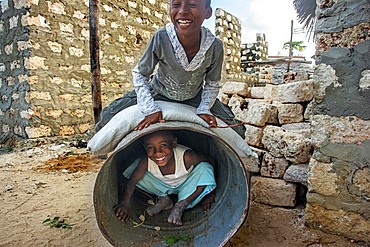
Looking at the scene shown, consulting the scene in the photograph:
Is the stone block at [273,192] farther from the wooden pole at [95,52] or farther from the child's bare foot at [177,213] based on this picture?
the wooden pole at [95,52]

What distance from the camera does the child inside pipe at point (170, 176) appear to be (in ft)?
6.34

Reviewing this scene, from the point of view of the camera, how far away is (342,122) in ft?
6.40

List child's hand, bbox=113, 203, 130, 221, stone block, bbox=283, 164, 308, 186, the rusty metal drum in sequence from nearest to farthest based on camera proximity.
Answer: the rusty metal drum < child's hand, bbox=113, 203, 130, 221 < stone block, bbox=283, 164, 308, 186

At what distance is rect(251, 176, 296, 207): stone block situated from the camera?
2.49m

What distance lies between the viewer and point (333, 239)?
2014 millimetres

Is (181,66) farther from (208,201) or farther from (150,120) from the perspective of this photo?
(208,201)

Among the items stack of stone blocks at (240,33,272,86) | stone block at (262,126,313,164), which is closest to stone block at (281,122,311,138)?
stone block at (262,126,313,164)

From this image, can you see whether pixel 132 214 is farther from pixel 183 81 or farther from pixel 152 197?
pixel 183 81

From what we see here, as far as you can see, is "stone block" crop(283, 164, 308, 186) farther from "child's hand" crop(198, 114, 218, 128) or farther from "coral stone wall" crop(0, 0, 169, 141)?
"coral stone wall" crop(0, 0, 169, 141)

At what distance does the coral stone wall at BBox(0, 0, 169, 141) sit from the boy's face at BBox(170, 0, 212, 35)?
10.7ft

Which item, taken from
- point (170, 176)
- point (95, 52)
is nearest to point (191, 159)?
point (170, 176)

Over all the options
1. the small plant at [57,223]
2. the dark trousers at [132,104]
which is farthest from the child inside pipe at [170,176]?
the small plant at [57,223]

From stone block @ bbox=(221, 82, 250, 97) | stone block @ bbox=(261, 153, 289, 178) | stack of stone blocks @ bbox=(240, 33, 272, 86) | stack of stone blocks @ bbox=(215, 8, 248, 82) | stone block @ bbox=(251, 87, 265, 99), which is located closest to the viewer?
stone block @ bbox=(261, 153, 289, 178)

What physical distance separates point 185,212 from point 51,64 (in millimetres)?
3393
